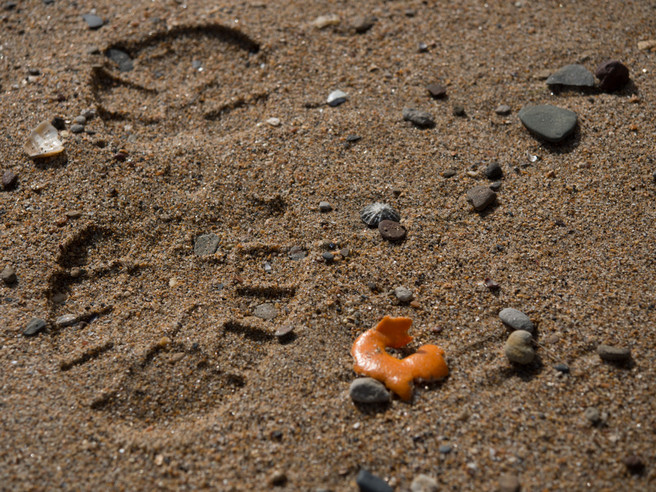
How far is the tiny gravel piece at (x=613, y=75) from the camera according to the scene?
303cm

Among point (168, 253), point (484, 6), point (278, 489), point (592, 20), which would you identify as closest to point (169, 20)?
point (168, 253)

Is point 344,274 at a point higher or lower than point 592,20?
lower

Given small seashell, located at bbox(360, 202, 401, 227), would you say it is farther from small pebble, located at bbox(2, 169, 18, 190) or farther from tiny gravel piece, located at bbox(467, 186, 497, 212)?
small pebble, located at bbox(2, 169, 18, 190)

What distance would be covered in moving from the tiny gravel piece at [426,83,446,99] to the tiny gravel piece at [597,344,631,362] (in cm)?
161

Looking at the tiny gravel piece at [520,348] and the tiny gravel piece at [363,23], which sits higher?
the tiny gravel piece at [363,23]

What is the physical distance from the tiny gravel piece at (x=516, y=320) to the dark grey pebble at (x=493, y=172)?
30.4 inches

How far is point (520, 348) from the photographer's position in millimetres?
2098

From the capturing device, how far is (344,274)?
8.01 feet

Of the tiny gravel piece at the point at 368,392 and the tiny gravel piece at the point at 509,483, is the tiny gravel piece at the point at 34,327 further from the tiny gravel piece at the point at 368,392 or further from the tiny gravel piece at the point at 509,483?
the tiny gravel piece at the point at 509,483

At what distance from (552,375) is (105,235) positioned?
198 centimetres

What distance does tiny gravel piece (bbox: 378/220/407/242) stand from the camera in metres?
2.55

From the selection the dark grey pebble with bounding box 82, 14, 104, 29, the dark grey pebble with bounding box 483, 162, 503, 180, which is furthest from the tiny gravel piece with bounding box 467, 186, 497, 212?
the dark grey pebble with bounding box 82, 14, 104, 29

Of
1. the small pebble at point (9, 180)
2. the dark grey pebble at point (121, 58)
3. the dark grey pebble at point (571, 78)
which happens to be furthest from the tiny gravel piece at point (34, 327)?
the dark grey pebble at point (571, 78)

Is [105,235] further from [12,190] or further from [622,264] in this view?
[622,264]
